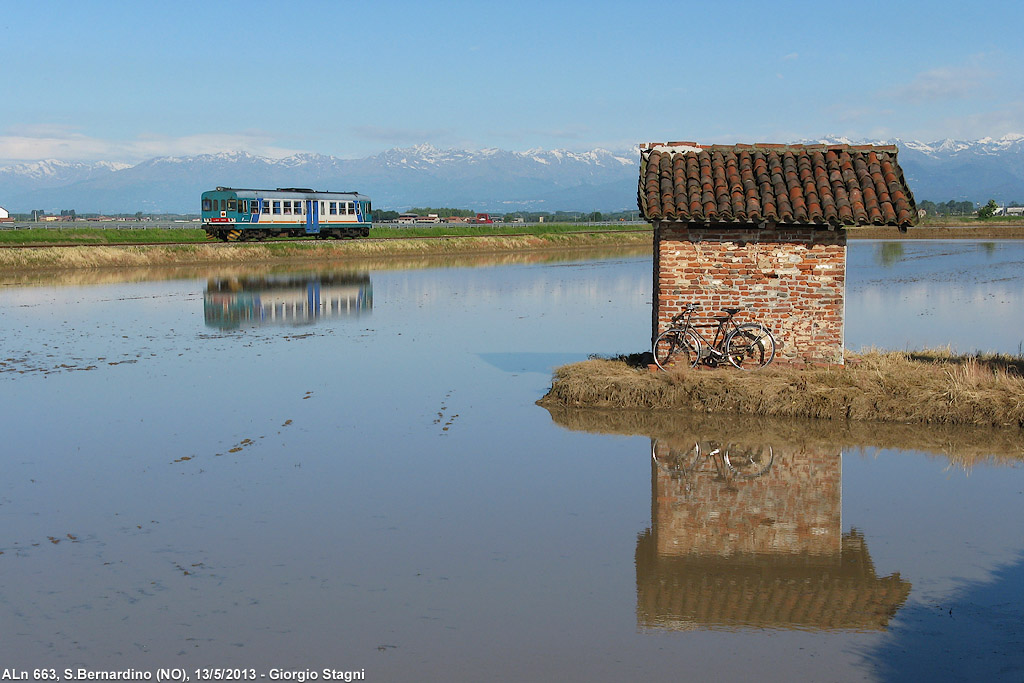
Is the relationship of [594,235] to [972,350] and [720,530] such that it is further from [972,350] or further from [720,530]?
[720,530]

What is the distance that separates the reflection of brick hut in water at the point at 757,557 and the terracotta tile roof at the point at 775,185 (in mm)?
4621

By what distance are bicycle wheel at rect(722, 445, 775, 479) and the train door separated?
4866 cm

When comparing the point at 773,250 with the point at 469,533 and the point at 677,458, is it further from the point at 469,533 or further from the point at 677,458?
the point at 469,533

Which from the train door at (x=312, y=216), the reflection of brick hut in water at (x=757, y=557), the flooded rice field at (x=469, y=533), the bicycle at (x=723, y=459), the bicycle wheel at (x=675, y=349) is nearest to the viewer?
the flooded rice field at (x=469, y=533)

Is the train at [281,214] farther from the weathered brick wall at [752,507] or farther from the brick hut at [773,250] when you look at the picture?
the weathered brick wall at [752,507]

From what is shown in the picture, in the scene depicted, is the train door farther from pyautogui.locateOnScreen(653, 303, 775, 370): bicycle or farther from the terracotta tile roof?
pyautogui.locateOnScreen(653, 303, 775, 370): bicycle

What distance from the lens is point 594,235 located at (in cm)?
7825

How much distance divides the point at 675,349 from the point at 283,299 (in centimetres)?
1817

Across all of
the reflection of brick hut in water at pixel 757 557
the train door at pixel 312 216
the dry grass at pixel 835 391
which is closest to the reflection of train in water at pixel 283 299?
the dry grass at pixel 835 391

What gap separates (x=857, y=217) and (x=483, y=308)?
15851mm

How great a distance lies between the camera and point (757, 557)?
8812 mm

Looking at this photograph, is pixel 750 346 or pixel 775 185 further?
pixel 775 185

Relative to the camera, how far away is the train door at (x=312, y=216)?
191 ft

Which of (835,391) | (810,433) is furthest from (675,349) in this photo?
(810,433)
